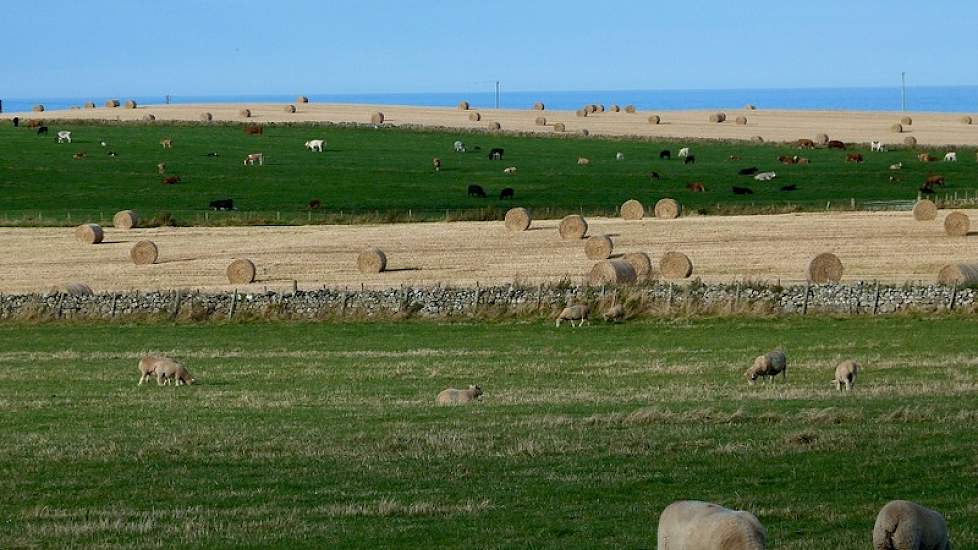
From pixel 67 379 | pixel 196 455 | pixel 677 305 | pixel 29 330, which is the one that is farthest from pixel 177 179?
pixel 196 455

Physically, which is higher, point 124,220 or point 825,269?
point 825,269

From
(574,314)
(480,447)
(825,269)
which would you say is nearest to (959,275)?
(825,269)

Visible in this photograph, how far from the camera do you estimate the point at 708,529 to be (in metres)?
11.2

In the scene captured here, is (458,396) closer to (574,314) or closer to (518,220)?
(574,314)

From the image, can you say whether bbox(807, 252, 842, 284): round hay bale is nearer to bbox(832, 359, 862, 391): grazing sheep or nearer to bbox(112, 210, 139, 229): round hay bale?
bbox(832, 359, 862, 391): grazing sheep

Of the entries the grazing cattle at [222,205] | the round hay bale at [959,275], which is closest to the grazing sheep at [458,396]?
the round hay bale at [959,275]

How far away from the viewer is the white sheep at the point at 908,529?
1182 cm

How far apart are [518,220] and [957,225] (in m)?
16.9

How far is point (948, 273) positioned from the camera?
4081 centimetres

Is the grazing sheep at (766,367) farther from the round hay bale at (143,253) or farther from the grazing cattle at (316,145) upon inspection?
the grazing cattle at (316,145)

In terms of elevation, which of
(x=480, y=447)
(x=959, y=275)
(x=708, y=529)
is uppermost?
(x=708, y=529)

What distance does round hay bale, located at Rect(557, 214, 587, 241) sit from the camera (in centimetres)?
6019

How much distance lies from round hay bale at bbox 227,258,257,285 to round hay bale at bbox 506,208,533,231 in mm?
16662

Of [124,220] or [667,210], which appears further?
[667,210]
